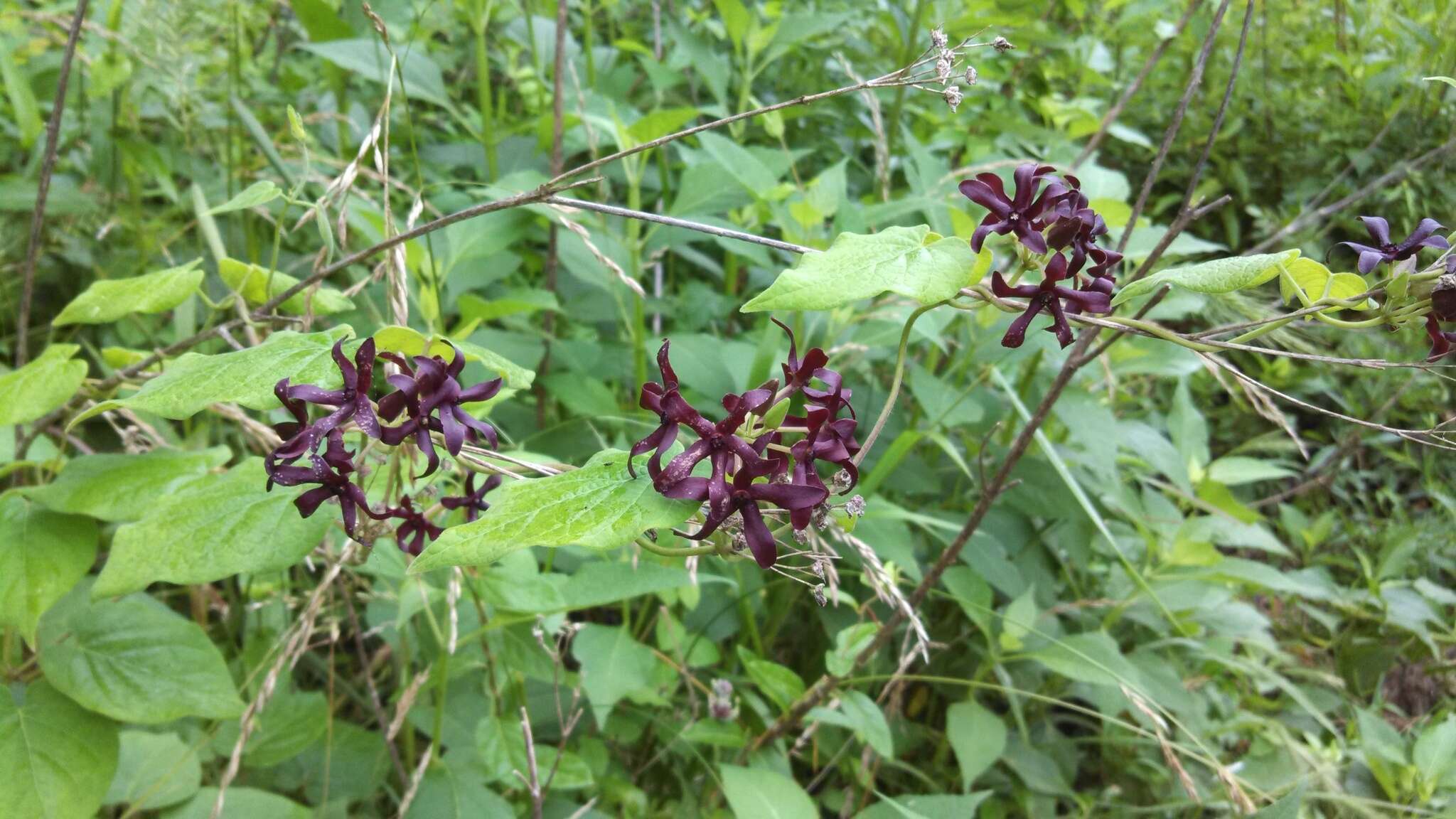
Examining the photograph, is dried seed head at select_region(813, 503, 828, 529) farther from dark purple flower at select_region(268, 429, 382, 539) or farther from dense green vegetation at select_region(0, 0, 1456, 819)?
dark purple flower at select_region(268, 429, 382, 539)

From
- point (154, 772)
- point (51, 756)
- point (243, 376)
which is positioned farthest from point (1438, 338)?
point (154, 772)

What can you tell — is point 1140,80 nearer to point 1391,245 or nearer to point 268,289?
point 1391,245

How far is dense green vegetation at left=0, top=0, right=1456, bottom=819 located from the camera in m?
0.65

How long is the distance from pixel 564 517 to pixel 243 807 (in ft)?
2.43

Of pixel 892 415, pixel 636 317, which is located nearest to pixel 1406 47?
pixel 892 415

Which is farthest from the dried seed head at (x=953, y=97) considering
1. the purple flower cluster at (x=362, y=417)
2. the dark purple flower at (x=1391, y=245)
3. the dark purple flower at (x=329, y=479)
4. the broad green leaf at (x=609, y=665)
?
the broad green leaf at (x=609, y=665)

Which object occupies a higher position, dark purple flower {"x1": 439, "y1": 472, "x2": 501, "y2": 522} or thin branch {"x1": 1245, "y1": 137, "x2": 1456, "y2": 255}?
thin branch {"x1": 1245, "y1": 137, "x2": 1456, "y2": 255}

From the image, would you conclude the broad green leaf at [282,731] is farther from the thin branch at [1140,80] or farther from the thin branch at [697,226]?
the thin branch at [1140,80]

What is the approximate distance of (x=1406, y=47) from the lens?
1928mm

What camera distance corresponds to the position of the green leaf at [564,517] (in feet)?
1.61

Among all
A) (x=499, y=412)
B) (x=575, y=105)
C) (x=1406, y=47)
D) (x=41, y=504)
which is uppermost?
(x=1406, y=47)

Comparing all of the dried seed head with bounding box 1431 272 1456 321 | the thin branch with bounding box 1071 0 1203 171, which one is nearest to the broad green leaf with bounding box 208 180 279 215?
the dried seed head with bounding box 1431 272 1456 321

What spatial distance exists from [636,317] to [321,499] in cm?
71

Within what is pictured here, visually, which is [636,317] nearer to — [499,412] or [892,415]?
[499,412]
